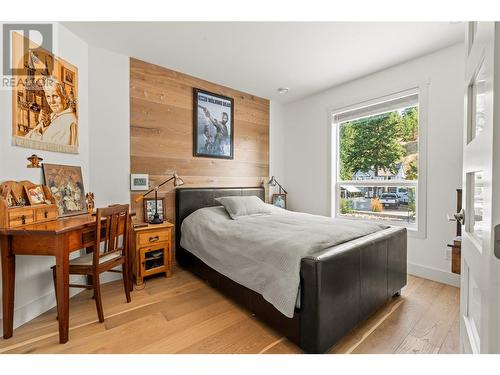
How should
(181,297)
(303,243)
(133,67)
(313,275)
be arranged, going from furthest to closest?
1. (133,67)
2. (181,297)
3. (303,243)
4. (313,275)

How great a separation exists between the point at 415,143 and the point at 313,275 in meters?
2.39

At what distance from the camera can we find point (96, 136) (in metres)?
2.50

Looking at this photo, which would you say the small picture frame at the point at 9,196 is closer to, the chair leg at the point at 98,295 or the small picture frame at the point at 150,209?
the chair leg at the point at 98,295

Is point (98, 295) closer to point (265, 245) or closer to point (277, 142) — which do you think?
point (265, 245)

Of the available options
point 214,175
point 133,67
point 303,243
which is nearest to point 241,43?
point 133,67

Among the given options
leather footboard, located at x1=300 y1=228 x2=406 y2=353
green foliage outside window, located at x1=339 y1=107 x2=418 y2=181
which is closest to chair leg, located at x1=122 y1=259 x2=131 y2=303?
leather footboard, located at x1=300 y1=228 x2=406 y2=353

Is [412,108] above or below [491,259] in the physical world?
above

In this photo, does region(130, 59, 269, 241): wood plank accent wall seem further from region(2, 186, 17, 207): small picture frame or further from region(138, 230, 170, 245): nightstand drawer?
region(2, 186, 17, 207): small picture frame

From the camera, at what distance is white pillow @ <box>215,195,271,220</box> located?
2883mm

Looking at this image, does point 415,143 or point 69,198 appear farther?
point 415,143
